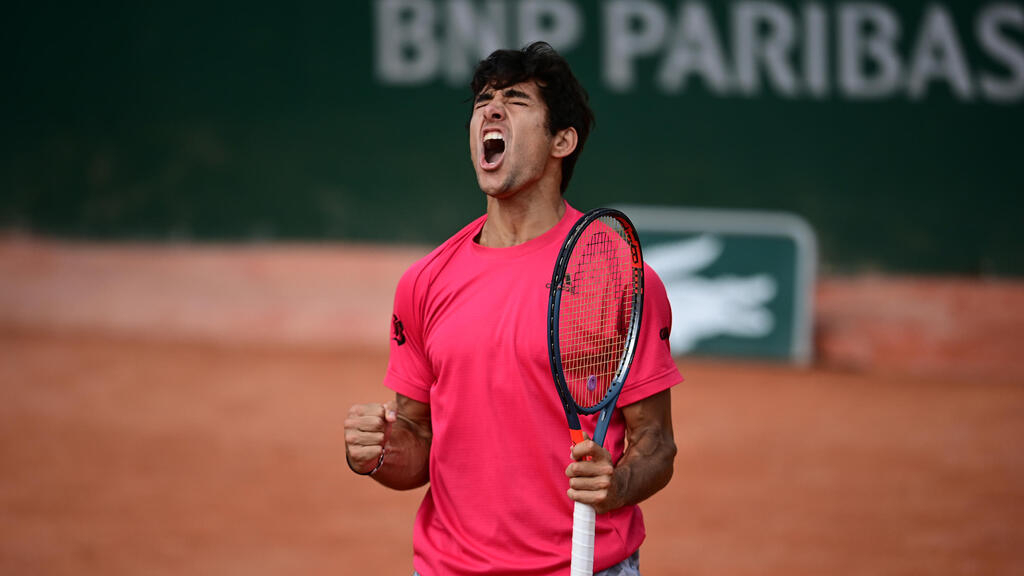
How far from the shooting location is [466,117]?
11.1 meters

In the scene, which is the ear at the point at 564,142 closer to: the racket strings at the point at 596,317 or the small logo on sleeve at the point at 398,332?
the racket strings at the point at 596,317

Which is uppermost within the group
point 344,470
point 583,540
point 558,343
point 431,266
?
point 431,266

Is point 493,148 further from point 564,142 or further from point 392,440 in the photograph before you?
point 392,440

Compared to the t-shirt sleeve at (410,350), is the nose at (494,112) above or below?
above

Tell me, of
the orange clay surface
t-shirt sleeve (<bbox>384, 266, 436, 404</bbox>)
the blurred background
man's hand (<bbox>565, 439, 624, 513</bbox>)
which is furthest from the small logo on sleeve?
the blurred background

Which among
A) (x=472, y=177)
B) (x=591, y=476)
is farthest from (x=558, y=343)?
(x=472, y=177)

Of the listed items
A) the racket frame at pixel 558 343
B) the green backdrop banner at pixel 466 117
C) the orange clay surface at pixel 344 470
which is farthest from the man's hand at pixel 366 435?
the green backdrop banner at pixel 466 117

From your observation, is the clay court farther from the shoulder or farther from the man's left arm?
the man's left arm

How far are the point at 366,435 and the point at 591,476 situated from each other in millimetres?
584

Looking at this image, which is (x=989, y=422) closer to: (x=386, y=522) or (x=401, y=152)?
(x=386, y=522)

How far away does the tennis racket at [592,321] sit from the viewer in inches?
88.4

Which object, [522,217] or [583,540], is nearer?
[583,540]

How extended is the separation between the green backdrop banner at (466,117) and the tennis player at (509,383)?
8365 mm

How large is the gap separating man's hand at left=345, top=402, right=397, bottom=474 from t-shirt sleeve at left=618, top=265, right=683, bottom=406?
0.55 meters
